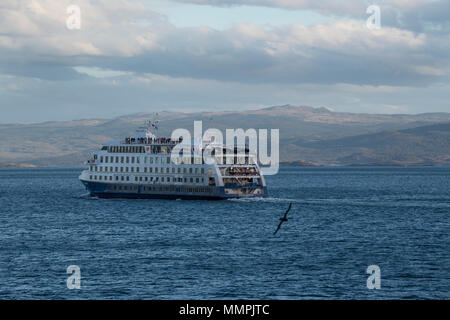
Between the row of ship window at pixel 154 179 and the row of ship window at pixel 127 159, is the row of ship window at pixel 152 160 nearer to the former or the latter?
the row of ship window at pixel 127 159

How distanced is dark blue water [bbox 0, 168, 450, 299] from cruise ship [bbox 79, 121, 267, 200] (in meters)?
4.54

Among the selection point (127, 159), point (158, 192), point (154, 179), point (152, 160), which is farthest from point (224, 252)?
point (127, 159)

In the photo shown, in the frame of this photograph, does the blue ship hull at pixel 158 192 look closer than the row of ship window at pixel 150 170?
Yes

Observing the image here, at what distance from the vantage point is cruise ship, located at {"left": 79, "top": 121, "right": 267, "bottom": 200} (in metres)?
110

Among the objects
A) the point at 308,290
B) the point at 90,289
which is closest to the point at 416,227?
the point at 308,290

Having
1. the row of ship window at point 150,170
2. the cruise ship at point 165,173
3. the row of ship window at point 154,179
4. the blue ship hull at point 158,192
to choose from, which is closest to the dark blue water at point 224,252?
the blue ship hull at point 158,192

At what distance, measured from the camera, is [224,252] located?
64188mm

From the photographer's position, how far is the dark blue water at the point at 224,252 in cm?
4888

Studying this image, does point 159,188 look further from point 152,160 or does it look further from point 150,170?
point 152,160

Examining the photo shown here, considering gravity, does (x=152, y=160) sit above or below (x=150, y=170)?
above

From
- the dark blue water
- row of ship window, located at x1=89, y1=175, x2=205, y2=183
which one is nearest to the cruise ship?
row of ship window, located at x1=89, y1=175, x2=205, y2=183

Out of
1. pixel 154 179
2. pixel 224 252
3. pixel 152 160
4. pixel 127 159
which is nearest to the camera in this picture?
pixel 224 252

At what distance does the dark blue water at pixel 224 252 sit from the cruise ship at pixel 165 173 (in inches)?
179

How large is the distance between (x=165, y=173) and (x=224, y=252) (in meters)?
54.0
